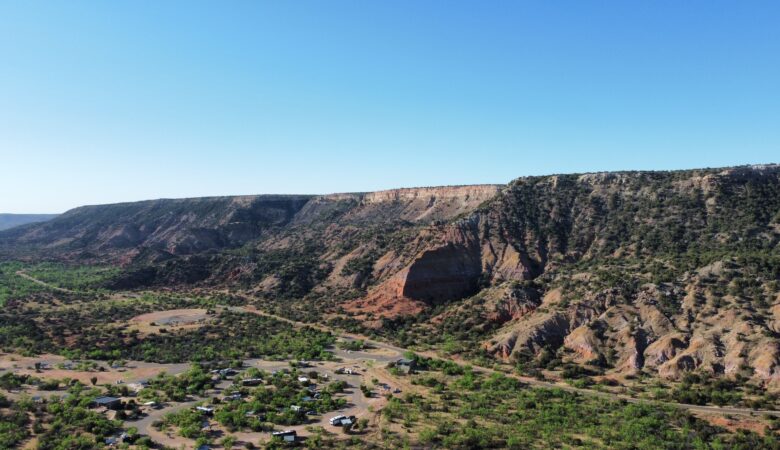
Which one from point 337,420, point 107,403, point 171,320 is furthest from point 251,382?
point 171,320

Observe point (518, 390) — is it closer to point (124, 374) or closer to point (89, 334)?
point (124, 374)

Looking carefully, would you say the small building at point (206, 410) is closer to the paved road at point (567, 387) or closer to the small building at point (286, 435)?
the small building at point (286, 435)

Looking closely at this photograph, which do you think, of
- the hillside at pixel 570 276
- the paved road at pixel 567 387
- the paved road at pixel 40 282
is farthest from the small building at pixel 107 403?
the paved road at pixel 40 282

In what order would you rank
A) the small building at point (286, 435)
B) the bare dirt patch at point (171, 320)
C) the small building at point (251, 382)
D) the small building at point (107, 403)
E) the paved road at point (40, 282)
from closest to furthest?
1. the small building at point (286, 435)
2. the small building at point (107, 403)
3. the small building at point (251, 382)
4. the bare dirt patch at point (171, 320)
5. the paved road at point (40, 282)

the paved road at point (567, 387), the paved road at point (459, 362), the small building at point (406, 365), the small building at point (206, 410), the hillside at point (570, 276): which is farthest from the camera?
the small building at point (406, 365)

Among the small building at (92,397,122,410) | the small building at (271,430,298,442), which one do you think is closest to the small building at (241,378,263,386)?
the small building at (92,397,122,410)

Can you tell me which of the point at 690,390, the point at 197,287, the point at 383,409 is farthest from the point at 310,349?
the point at 197,287

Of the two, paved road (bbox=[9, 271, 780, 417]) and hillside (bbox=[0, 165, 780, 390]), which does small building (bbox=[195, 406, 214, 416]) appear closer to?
paved road (bbox=[9, 271, 780, 417])

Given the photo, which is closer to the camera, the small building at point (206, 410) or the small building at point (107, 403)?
the small building at point (206, 410)
